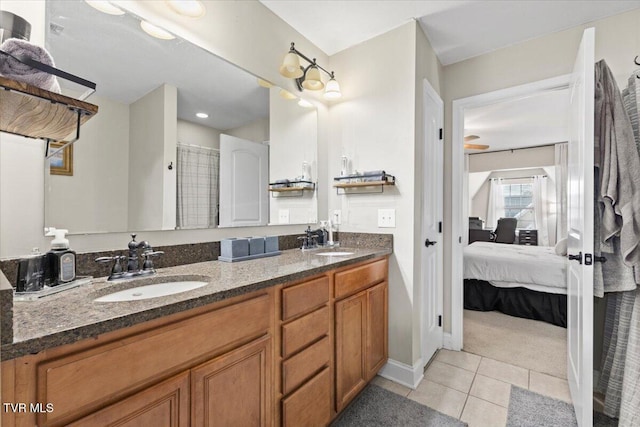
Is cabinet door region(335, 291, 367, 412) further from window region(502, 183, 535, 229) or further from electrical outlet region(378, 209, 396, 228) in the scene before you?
window region(502, 183, 535, 229)

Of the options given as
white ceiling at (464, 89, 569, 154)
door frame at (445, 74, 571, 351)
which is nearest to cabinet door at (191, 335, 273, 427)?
door frame at (445, 74, 571, 351)

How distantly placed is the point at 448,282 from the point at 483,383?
2.63 ft

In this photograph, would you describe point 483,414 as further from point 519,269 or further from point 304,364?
point 519,269

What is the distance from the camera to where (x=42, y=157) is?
1031mm

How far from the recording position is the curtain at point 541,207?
6188mm

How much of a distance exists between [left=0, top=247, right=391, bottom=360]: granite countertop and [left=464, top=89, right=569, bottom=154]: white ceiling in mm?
3195

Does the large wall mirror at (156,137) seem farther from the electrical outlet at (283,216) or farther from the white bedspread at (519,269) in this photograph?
the white bedspread at (519,269)

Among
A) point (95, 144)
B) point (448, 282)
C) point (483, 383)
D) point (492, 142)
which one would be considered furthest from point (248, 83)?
point (492, 142)

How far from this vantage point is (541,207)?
20.8 feet

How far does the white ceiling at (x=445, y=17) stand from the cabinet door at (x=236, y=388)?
202 centimetres

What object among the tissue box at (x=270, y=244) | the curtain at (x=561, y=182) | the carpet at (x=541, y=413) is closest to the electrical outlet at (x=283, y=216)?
the tissue box at (x=270, y=244)

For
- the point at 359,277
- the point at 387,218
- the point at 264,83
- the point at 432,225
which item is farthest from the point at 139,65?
the point at 432,225

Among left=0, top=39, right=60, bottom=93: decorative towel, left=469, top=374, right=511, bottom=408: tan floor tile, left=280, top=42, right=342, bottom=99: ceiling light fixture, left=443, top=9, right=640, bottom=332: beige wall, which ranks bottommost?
left=469, top=374, right=511, bottom=408: tan floor tile

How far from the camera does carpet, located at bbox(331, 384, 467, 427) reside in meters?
1.59
